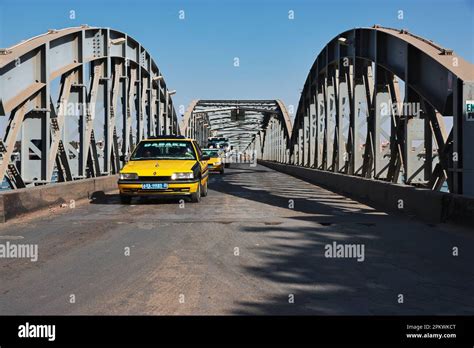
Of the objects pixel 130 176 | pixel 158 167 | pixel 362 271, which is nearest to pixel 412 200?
pixel 362 271

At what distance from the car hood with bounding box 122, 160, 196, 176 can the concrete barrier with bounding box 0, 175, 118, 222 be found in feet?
4.85

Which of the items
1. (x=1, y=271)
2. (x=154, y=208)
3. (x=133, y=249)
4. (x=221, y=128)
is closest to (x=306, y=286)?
(x=133, y=249)

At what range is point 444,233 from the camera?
312 inches

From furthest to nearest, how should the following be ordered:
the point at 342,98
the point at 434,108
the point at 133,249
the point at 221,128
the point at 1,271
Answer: the point at 221,128 < the point at 342,98 < the point at 434,108 < the point at 133,249 < the point at 1,271

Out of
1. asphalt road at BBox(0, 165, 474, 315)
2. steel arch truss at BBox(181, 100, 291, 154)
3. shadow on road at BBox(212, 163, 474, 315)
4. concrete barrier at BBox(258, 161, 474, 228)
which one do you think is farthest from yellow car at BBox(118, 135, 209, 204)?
steel arch truss at BBox(181, 100, 291, 154)

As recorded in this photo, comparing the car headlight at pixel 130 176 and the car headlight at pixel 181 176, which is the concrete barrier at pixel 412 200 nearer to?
the car headlight at pixel 181 176

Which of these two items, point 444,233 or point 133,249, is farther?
point 444,233

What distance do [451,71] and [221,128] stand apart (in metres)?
81.9

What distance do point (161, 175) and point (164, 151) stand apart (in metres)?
1.65

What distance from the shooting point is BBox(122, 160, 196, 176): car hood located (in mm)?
12117

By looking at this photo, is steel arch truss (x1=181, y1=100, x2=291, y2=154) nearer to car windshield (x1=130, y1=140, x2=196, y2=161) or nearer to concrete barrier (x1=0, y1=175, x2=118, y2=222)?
car windshield (x1=130, y1=140, x2=196, y2=161)

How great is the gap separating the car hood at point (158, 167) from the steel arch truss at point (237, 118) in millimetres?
35262

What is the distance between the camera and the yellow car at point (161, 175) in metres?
12.0
